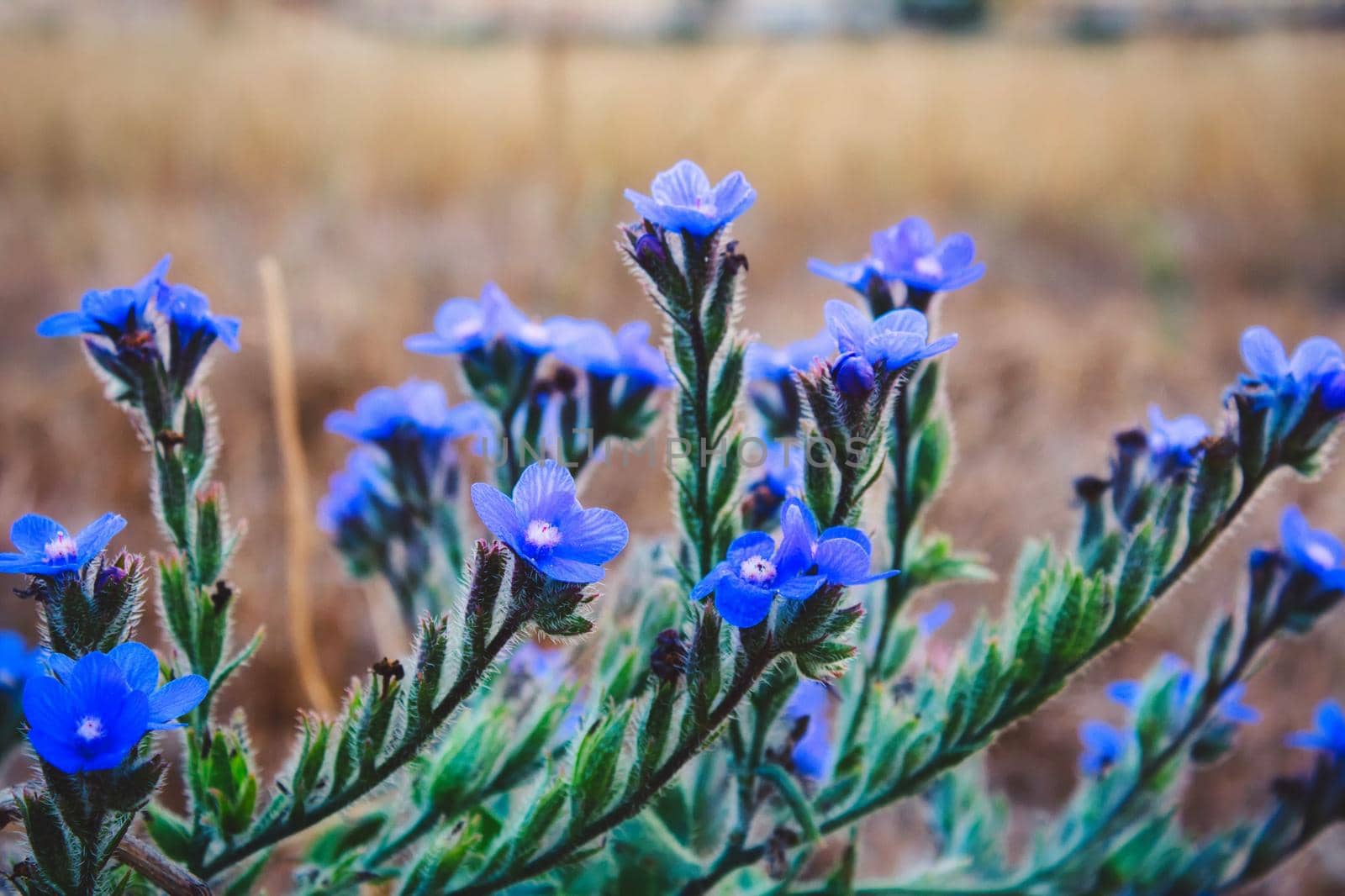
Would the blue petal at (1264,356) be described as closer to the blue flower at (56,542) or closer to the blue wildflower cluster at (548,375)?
the blue wildflower cluster at (548,375)

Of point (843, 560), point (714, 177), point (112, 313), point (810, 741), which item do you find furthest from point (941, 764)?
point (714, 177)

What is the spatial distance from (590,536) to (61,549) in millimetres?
409

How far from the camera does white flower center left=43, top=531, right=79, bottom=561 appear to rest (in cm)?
74

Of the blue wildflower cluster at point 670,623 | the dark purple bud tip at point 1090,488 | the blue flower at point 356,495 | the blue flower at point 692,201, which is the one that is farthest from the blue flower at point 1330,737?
the blue flower at point 356,495

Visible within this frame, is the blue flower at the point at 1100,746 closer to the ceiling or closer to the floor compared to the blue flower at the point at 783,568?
closer to the floor

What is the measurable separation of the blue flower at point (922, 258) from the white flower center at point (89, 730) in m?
0.78

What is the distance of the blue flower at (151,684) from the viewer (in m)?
0.66

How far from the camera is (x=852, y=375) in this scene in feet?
2.59

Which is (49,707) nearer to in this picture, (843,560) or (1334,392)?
(843,560)

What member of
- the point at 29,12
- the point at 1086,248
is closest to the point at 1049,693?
the point at 1086,248

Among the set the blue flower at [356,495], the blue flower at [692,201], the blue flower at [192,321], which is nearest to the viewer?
the blue flower at [692,201]

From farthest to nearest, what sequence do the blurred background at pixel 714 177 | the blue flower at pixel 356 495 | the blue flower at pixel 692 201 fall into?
the blurred background at pixel 714 177 < the blue flower at pixel 356 495 < the blue flower at pixel 692 201

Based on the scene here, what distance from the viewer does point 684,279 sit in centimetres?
91

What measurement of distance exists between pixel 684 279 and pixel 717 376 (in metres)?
0.10
